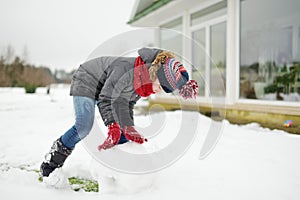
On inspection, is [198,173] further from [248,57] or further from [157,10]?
[157,10]

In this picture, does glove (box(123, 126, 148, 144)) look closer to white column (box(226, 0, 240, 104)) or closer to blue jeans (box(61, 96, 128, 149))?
blue jeans (box(61, 96, 128, 149))

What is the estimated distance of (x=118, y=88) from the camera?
1470 millimetres

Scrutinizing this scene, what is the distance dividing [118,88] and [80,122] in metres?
0.39

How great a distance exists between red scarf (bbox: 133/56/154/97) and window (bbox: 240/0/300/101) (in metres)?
3.39

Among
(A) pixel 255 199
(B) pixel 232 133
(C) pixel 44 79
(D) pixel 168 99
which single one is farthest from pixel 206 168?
(C) pixel 44 79

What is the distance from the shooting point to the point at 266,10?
432cm

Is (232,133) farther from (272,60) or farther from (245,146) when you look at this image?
(272,60)

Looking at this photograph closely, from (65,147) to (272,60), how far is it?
419 centimetres

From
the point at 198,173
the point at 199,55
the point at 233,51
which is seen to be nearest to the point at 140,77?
the point at 198,173

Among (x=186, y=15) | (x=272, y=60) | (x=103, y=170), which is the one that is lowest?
(x=103, y=170)

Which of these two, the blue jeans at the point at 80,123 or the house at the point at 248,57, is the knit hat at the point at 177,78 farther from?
the house at the point at 248,57

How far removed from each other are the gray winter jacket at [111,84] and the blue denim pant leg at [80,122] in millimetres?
53

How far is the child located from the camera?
142cm

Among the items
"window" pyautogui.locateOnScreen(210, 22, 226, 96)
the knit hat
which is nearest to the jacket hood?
the knit hat
